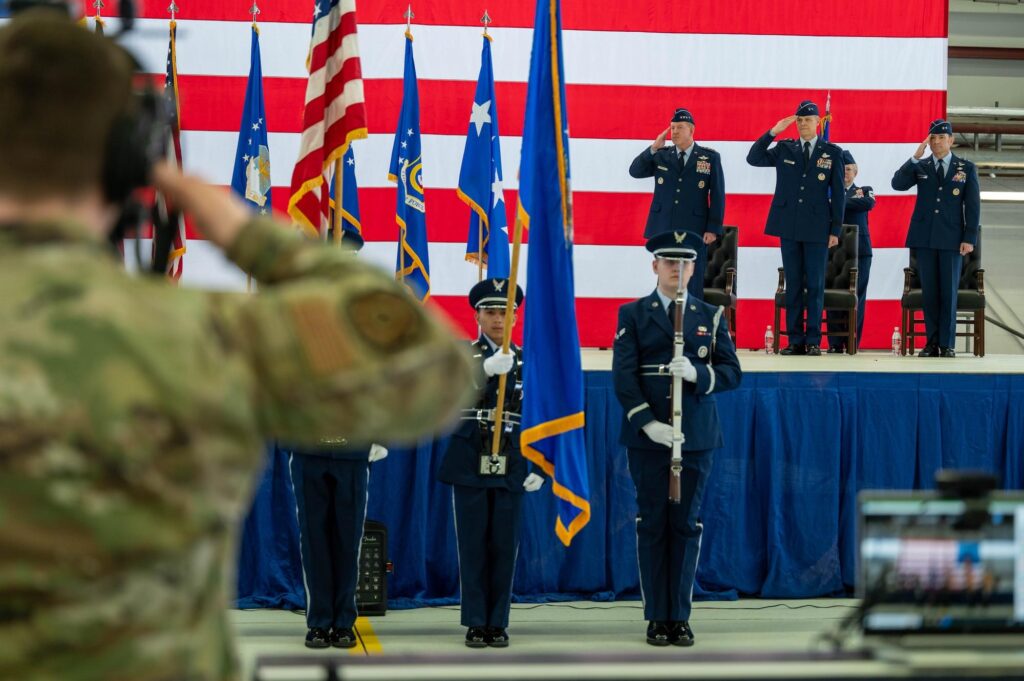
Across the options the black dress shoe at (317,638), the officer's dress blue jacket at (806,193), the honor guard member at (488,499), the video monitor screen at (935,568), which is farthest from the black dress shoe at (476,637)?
the officer's dress blue jacket at (806,193)

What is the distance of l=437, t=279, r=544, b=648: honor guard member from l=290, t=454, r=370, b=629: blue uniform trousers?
16.3 inches

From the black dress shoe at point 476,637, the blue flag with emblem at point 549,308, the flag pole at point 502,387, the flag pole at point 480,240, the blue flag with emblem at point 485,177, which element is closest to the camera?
the blue flag with emblem at point 549,308

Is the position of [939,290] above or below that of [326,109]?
below

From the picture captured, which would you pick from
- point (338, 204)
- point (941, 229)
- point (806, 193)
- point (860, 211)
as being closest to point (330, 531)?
point (338, 204)

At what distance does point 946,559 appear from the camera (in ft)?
6.24

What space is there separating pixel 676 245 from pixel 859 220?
13.5ft

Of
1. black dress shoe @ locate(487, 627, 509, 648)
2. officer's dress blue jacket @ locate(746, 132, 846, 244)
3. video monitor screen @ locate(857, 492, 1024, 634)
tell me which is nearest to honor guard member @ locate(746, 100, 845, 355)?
officer's dress blue jacket @ locate(746, 132, 846, 244)

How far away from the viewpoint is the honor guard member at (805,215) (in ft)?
27.8

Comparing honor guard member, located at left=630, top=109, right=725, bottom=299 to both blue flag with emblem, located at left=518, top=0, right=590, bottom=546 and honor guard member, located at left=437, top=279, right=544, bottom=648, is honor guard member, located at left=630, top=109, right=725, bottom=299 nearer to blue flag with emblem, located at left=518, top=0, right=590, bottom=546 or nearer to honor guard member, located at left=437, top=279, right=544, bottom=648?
honor guard member, located at left=437, top=279, right=544, bottom=648

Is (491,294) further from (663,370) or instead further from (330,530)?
(330,530)

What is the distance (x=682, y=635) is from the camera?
216 inches

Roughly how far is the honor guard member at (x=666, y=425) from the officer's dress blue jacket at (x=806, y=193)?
3.07 metres

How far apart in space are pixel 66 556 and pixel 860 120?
30.5 feet

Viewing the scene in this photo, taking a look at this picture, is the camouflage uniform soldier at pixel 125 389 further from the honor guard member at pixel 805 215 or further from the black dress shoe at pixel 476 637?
the honor guard member at pixel 805 215
